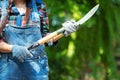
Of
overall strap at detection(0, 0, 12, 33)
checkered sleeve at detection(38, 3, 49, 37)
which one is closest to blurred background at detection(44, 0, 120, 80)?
checkered sleeve at detection(38, 3, 49, 37)

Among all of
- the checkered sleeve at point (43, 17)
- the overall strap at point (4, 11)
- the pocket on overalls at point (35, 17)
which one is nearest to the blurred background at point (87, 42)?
the checkered sleeve at point (43, 17)

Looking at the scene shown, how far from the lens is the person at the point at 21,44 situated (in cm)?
338

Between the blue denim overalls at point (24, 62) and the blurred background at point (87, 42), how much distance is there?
2591 millimetres

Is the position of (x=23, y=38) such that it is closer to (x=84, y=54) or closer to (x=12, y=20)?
(x=12, y=20)

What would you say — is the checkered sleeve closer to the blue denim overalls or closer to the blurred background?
the blue denim overalls

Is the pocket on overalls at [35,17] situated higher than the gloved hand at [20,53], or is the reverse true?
the pocket on overalls at [35,17]

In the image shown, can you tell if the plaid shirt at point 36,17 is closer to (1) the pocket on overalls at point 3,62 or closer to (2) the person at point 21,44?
(2) the person at point 21,44

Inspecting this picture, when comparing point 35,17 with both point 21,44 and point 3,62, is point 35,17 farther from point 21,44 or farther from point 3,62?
point 3,62

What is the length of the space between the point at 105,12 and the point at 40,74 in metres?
2.78

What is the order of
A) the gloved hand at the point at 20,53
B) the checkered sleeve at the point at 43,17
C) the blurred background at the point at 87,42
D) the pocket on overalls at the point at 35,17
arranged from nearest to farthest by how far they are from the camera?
the gloved hand at the point at 20,53, the pocket on overalls at the point at 35,17, the checkered sleeve at the point at 43,17, the blurred background at the point at 87,42

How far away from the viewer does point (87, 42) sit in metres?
6.68

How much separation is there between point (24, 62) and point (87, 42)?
331 cm

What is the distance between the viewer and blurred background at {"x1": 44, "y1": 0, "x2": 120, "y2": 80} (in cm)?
624

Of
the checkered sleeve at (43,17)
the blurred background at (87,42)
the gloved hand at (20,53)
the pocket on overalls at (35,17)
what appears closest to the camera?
the gloved hand at (20,53)
